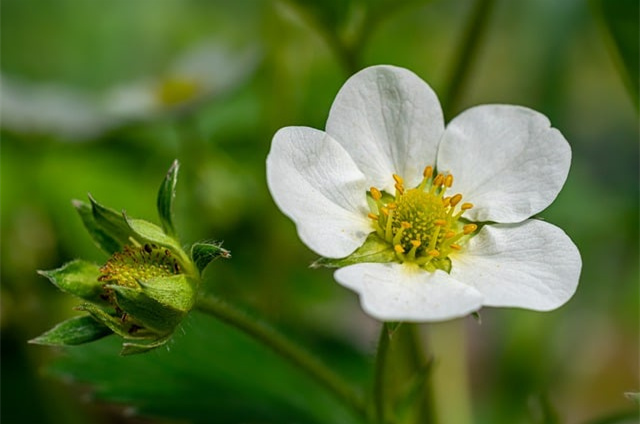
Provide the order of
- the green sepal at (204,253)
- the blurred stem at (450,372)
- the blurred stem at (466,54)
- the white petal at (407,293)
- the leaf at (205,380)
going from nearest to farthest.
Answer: the white petal at (407,293) → the green sepal at (204,253) → the leaf at (205,380) → the blurred stem at (466,54) → the blurred stem at (450,372)

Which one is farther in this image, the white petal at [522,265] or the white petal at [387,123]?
the white petal at [387,123]

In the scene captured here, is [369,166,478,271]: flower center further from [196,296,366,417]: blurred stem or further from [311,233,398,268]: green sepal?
[196,296,366,417]: blurred stem

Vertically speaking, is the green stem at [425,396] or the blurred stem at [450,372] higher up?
the green stem at [425,396]

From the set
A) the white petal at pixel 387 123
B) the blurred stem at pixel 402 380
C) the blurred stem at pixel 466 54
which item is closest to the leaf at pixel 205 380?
the blurred stem at pixel 402 380

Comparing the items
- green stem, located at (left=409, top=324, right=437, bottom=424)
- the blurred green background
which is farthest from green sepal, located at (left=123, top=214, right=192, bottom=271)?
green stem, located at (left=409, top=324, right=437, bottom=424)

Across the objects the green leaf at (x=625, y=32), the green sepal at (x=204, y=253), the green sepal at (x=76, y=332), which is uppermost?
the green leaf at (x=625, y=32)

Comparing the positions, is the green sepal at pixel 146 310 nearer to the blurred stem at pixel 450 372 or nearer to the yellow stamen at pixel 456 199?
the yellow stamen at pixel 456 199

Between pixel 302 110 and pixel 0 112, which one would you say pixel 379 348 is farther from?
pixel 0 112
